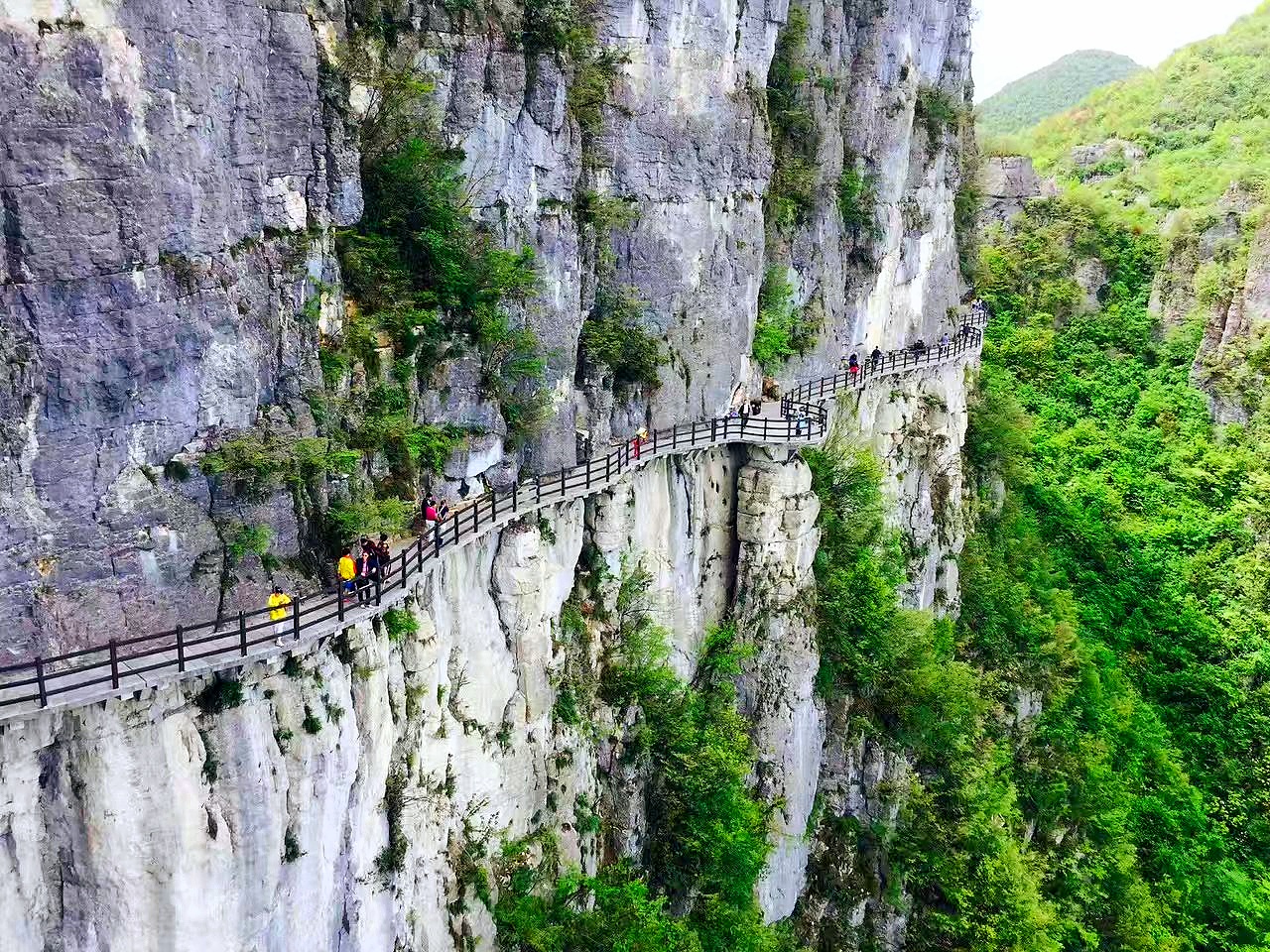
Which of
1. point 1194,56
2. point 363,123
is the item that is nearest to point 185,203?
point 363,123

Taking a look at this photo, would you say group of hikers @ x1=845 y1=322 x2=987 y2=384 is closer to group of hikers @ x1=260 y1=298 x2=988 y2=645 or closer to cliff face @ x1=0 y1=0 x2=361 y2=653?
group of hikers @ x1=260 y1=298 x2=988 y2=645

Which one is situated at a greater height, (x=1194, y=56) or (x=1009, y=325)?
(x=1194, y=56)

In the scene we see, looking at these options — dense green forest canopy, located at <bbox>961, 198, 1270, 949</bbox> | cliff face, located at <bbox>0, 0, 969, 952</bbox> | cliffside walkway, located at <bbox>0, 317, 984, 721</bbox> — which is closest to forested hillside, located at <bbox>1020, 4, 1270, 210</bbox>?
dense green forest canopy, located at <bbox>961, 198, 1270, 949</bbox>

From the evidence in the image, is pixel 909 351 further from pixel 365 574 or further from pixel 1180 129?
pixel 1180 129

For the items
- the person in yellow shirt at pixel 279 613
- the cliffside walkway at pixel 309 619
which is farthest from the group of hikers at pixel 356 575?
the cliffside walkway at pixel 309 619

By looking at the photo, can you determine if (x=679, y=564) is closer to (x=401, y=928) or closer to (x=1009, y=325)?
(x=401, y=928)

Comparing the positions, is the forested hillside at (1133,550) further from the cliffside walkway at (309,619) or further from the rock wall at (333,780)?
the rock wall at (333,780)
